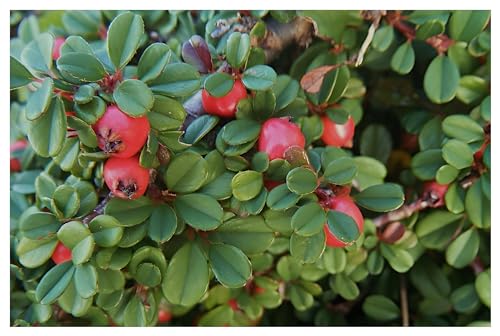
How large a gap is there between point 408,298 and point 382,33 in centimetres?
56

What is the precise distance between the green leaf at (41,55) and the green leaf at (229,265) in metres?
0.36

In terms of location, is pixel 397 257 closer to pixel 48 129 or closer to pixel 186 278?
pixel 186 278

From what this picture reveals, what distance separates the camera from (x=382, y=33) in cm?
114

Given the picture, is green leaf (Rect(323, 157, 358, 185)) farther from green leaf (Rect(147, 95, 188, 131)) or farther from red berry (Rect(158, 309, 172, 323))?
red berry (Rect(158, 309, 172, 323))

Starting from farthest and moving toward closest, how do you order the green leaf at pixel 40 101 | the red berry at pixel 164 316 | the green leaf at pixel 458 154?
the red berry at pixel 164 316 < the green leaf at pixel 458 154 < the green leaf at pixel 40 101

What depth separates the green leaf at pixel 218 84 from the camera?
91cm

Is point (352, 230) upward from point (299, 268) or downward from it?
upward

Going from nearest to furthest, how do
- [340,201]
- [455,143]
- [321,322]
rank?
[340,201]
[455,143]
[321,322]

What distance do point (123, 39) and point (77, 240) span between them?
0.97ft

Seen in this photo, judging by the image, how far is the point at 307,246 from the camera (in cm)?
91

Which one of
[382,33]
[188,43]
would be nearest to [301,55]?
[382,33]

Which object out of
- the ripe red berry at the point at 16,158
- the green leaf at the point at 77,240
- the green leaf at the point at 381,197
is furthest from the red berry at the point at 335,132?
the ripe red berry at the point at 16,158

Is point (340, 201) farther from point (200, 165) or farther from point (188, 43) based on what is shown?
point (188, 43)

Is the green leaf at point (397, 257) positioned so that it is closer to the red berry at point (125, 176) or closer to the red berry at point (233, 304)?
the red berry at point (233, 304)
